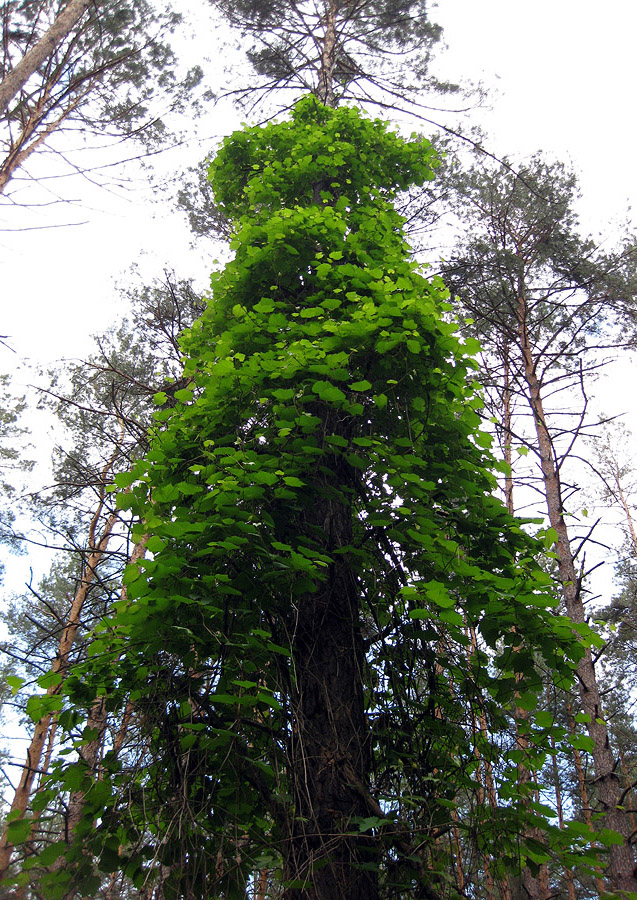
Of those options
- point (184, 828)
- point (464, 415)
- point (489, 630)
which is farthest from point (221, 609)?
point (464, 415)

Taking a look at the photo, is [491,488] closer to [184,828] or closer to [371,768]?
[371,768]

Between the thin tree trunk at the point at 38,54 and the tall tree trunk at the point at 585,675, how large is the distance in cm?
519

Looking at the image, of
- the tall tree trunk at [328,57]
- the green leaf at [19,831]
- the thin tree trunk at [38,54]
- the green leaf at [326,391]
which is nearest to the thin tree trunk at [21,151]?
the thin tree trunk at [38,54]

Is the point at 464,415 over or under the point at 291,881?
over

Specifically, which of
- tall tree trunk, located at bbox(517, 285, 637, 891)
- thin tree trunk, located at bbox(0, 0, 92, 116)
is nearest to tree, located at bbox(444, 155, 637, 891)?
tall tree trunk, located at bbox(517, 285, 637, 891)

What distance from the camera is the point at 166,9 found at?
25.2 feet

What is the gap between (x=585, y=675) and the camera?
5004mm

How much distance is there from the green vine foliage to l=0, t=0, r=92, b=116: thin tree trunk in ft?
10.3

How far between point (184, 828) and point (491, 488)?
2.07 metres

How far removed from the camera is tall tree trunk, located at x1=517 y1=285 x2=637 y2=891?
4.30m

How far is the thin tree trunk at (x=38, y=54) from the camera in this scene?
15.3 ft

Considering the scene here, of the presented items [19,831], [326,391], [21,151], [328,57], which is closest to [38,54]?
[21,151]

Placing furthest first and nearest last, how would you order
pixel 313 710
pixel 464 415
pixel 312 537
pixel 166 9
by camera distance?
pixel 166 9 < pixel 464 415 < pixel 312 537 < pixel 313 710

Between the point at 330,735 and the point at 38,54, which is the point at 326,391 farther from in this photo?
the point at 38,54
